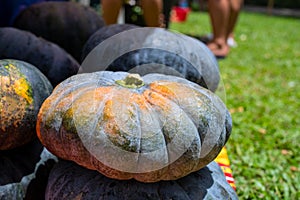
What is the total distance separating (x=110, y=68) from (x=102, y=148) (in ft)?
2.41

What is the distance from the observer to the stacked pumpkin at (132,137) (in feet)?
3.64

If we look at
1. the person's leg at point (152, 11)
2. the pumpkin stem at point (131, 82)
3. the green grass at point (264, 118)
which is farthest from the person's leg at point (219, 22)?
the pumpkin stem at point (131, 82)

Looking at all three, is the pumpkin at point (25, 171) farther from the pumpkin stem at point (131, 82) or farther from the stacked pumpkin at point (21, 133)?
the pumpkin stem at point (131, 82)

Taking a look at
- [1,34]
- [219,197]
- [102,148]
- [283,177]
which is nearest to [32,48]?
[1,34]

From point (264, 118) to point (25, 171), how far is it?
216 cm

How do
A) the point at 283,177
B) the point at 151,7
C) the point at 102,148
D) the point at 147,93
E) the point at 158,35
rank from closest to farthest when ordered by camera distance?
the point at 102,148
the point at 147,93
the point at 158,35
the point at 283,177
the point at 151,7

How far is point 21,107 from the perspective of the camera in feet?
4.27

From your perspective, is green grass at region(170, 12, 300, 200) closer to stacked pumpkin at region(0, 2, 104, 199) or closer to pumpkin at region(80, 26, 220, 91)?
pumpkin at region(80, 26, 220, 91)

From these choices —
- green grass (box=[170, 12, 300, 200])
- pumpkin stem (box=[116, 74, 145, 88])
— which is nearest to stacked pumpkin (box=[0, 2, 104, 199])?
pumpkin stem (box=[116, 74, 145, 88])

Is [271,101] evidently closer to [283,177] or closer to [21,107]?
[283,177]

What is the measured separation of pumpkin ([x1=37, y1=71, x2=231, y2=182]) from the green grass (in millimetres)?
873

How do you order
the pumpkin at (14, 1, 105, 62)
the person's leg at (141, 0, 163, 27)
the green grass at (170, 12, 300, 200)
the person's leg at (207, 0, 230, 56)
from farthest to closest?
the person's leg at (207, 0, 230, 56) → the person's leg at (141, 0, 163, 27) → the pumpkin at (14, 1, 105, 62) → the green grass at (170, 12, 300, 200)

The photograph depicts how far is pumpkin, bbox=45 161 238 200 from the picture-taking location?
1.19m

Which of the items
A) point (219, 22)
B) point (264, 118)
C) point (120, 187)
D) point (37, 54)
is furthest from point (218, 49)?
point (120, 187)
